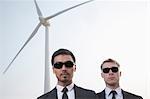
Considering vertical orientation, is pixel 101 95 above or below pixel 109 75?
below

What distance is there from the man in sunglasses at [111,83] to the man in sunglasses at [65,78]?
0.15 meters

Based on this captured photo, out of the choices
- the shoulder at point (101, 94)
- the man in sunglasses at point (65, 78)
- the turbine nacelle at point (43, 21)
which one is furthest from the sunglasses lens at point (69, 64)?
the turbine nacelle at point (43, 21)

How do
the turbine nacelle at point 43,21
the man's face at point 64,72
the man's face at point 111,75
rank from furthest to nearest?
the turbine nacelle at point 43,21 → the man's face at point 111,75 → the man's face at point 64,72

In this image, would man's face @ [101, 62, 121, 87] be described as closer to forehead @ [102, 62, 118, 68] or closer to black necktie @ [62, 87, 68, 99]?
forehead @ [102, 62, 118, 68]

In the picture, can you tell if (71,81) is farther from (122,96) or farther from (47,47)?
(47,47)

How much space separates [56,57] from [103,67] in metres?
0.50

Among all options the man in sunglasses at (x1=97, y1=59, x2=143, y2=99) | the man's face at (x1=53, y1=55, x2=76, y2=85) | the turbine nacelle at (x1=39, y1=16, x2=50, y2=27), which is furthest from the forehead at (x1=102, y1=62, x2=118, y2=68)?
the turbine nacelle at (x1=39, y1=16, x2=50, y2=27)

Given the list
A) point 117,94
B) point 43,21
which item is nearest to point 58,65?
point 117,94

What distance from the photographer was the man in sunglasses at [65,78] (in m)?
2.74

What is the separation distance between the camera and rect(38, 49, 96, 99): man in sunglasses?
2740 mm

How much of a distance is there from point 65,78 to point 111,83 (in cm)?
49

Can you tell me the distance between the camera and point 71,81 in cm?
279

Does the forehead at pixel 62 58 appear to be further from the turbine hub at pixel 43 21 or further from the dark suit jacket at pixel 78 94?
the turbine hub at pixel 43 21

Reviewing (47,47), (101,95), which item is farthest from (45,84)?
(101,95)
